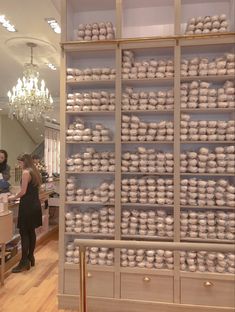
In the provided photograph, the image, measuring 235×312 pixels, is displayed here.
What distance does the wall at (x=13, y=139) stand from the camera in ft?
38.9

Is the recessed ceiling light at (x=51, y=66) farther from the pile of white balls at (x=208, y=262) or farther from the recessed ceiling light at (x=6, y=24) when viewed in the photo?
the pile of white balls at (x=208, y=262)

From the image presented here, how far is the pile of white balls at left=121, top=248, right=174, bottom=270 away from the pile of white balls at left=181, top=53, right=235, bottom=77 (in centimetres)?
167

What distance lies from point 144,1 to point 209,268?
2647mm

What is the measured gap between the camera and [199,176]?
3.44 meters

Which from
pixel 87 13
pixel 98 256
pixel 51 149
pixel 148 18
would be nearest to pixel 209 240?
pixel 98 256

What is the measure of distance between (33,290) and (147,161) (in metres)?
1.92

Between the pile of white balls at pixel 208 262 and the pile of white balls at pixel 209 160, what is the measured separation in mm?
757

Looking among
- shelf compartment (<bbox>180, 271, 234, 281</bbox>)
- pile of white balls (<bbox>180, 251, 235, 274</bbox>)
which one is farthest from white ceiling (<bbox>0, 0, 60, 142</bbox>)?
shelf compartment (<bbox>180, 271, 234, 281</bbox>)

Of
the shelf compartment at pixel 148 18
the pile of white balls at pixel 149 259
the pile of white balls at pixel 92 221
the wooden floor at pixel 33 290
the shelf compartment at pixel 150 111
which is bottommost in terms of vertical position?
the wooden floor at pixel 33 290

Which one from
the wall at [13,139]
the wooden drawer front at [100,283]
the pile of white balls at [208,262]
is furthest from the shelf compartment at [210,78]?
the wall at [13,139]

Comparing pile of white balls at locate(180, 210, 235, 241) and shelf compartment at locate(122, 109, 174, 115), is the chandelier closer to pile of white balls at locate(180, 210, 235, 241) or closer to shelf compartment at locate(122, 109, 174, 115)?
shelf compartment at locate(122, 109, 174, 115)

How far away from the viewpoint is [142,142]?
132 inches

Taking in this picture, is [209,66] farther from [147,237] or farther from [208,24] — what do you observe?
[147,237]

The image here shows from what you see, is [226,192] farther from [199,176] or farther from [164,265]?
[164,265]
